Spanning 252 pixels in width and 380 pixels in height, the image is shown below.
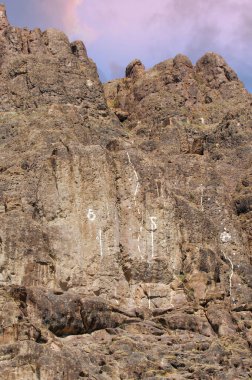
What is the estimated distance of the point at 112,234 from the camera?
294 feet

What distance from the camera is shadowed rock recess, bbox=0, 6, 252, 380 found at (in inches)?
3103

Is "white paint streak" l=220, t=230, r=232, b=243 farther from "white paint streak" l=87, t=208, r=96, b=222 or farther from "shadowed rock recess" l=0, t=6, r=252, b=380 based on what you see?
"white paint streak" l=87, t=208, r=96, b=222

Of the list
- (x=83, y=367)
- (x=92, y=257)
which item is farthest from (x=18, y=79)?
(x=83, y=367)

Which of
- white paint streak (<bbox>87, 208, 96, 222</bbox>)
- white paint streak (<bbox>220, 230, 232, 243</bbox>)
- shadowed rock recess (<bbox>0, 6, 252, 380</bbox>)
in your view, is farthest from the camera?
white paint streak (<bbox>220, 230, 232, 243</bbox>)

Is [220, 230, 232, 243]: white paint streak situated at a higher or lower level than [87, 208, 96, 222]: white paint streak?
lower

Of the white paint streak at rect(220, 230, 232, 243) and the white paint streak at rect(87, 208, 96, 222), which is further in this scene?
the white paint streak at rect(220, 230, 232, 243)

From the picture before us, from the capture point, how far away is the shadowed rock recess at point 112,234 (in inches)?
3103

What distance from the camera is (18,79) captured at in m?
111

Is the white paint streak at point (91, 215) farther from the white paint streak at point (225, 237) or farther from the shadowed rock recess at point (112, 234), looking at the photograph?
the white paint streak at point (225, 237)

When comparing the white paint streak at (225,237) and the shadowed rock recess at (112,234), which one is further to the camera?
the white paint streak at (225,237)

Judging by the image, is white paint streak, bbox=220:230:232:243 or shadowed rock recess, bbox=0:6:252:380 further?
white paint streak, bbox=220:230:232:243

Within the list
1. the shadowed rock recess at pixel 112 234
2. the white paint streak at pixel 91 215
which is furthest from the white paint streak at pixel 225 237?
the white paint streak at pixel 91 215

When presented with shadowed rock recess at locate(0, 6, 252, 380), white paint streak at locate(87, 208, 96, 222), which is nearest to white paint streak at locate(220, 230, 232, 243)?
shadowed rock recess at locate(0, 6, 252, 380)

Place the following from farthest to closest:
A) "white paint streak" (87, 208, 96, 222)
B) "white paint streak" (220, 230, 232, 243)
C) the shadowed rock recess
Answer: "white paint streak" (220, 230, 232, 243), "white paint streak" (87, 208, 96, 222), the shadowed rock recess
